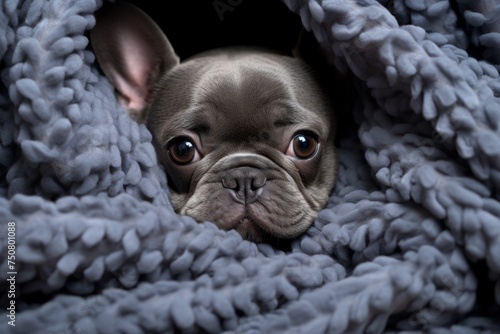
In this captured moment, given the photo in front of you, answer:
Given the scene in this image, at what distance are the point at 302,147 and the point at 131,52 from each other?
566mm

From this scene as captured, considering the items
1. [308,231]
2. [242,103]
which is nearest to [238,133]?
[242,103]

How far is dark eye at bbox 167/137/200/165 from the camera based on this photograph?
1.35 m

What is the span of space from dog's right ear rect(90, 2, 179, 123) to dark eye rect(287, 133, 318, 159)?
0.45 metres

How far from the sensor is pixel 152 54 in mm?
1574

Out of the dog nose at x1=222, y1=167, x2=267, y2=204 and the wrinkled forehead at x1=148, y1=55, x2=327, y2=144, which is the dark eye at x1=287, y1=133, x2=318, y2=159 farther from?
the dog nose at x1=222, y1=167, x2=267, y2=204

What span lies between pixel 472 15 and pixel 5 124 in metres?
0.94

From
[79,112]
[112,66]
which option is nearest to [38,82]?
[79,112]

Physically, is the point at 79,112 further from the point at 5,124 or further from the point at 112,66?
the point at 112,66

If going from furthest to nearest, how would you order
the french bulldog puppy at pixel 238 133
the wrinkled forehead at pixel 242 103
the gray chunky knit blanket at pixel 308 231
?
the wrinkled forehead at pixel 242 103, the french bulldog puppy at pixel 238 133, the gray chunky knit blanket at pixel 308 231

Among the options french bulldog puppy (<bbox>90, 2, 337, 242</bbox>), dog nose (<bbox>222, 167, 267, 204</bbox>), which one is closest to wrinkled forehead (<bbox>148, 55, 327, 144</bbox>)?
french bulldog puppy (<bbox>90, 2, 337, 242</bbox>)

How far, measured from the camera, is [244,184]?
4.01ft

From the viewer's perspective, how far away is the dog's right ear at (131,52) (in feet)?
4.65

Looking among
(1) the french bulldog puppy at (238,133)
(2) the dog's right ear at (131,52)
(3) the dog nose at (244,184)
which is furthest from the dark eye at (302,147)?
(2) the dog's right ear at (131,52)

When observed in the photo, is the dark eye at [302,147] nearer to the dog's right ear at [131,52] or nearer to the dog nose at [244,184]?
the dog nose at [244,184]
